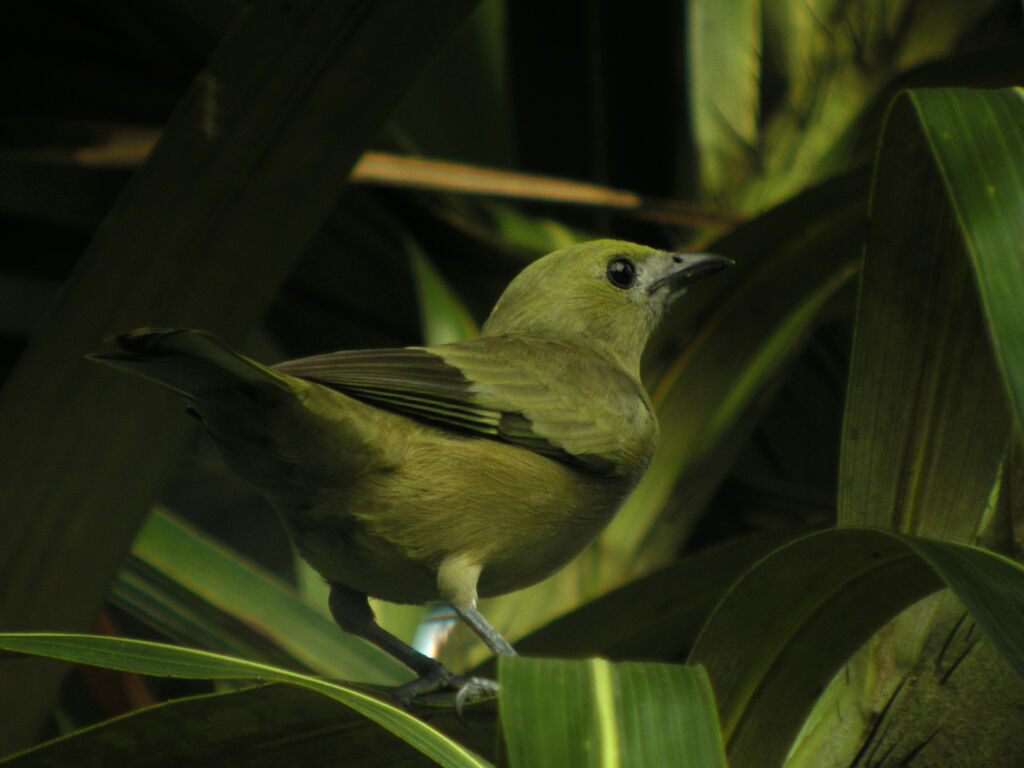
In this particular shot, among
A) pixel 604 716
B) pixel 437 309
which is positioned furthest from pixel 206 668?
pixel 437 309

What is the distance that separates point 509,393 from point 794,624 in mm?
618

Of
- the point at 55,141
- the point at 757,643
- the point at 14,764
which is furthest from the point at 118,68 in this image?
the point at 757,643

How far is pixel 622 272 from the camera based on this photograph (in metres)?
1.93

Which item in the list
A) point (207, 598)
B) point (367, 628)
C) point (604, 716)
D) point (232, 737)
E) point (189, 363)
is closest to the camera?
point (604, 716)

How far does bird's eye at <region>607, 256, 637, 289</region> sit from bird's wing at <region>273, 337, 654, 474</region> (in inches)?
11.4

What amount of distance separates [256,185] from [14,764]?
0.80 m

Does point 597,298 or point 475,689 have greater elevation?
point 597,298

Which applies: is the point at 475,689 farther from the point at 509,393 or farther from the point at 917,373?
the point at 917,373

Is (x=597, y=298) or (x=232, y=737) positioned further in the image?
(x=597, y=298)

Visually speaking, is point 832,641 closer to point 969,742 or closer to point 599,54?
point 969,742

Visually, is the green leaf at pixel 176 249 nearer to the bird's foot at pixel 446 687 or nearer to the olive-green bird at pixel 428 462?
the olive-green bird at pixel 428 462

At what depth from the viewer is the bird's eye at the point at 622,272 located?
193 centimetres

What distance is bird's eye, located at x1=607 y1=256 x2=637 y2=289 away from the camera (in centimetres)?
193

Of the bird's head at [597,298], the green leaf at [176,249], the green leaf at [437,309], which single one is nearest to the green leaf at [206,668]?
the green leaf at [176,249]
